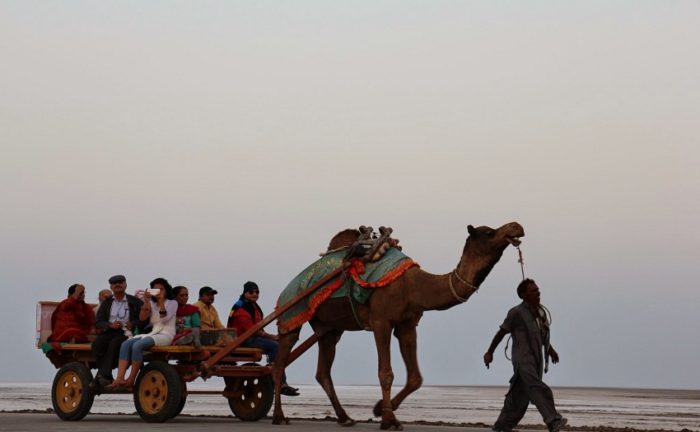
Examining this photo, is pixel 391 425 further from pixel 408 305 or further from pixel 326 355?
pixel 326 355

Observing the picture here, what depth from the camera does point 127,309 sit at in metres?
20.0

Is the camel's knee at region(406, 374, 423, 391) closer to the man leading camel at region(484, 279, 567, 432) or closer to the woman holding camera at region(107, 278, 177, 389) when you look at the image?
the man leading camel at region(484, 279, 567, 432)

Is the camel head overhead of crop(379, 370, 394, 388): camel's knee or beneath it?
overhead

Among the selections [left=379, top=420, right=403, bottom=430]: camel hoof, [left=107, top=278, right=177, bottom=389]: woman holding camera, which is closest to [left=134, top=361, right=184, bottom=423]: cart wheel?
[left=107, top=278, right=177, bottom=389]: woman holding camera

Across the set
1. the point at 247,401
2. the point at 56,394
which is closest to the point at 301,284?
the point at 247,401

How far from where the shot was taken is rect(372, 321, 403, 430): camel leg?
17828 mm

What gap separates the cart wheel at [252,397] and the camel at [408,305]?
3.62 ft

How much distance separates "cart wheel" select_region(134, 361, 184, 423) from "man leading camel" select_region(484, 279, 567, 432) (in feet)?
15.5

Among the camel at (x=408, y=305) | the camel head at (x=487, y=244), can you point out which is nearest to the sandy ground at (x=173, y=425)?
the camel at (x=408, y=305)

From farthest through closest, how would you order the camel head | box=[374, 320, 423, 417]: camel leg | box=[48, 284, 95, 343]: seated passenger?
box=[48, 284, 95, 343]: seated passenger → box=[374, 320, 423, 417]: camel leg → the camel head

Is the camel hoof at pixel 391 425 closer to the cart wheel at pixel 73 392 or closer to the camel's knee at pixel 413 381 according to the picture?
the camel's knee at pixel 413 381

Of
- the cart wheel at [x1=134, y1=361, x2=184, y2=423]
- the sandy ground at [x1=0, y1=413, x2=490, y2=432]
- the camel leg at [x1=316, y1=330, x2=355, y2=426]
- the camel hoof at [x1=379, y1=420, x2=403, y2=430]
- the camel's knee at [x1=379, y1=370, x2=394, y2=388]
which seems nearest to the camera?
the sandy ground at [x1=0, y1=413, x2=490, y2=432]

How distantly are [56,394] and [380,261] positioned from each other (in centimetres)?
551

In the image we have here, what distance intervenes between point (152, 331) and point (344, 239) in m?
3.09
